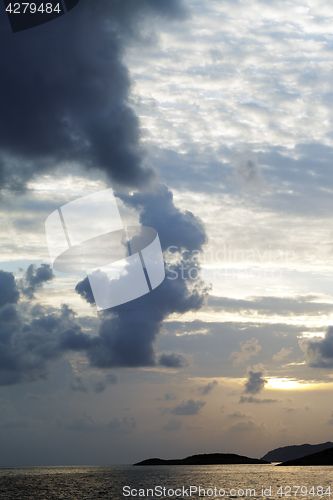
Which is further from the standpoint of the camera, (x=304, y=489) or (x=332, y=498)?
(x=304, y=489)

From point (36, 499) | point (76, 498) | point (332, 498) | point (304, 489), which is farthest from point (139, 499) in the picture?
point (304, 489)

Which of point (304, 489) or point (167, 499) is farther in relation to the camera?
point (304, 489)

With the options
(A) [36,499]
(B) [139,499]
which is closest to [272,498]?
(B) [139,499]

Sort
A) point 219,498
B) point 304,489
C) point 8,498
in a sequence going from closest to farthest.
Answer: point 219,498
point 8,498
point 304,489

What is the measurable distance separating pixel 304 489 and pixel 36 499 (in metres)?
73.0

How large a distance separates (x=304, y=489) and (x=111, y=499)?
58.9 metres

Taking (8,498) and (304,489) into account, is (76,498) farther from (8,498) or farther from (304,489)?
(304,489)

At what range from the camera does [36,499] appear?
90688 millimetres

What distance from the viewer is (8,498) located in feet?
309

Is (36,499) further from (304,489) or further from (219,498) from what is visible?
(304,489)

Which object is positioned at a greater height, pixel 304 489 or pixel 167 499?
pixel 167 499

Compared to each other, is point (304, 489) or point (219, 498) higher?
point (219, 498)

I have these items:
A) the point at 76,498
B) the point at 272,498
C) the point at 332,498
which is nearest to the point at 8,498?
the point at 76,498

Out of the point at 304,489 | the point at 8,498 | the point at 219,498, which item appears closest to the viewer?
the point at 219,498
